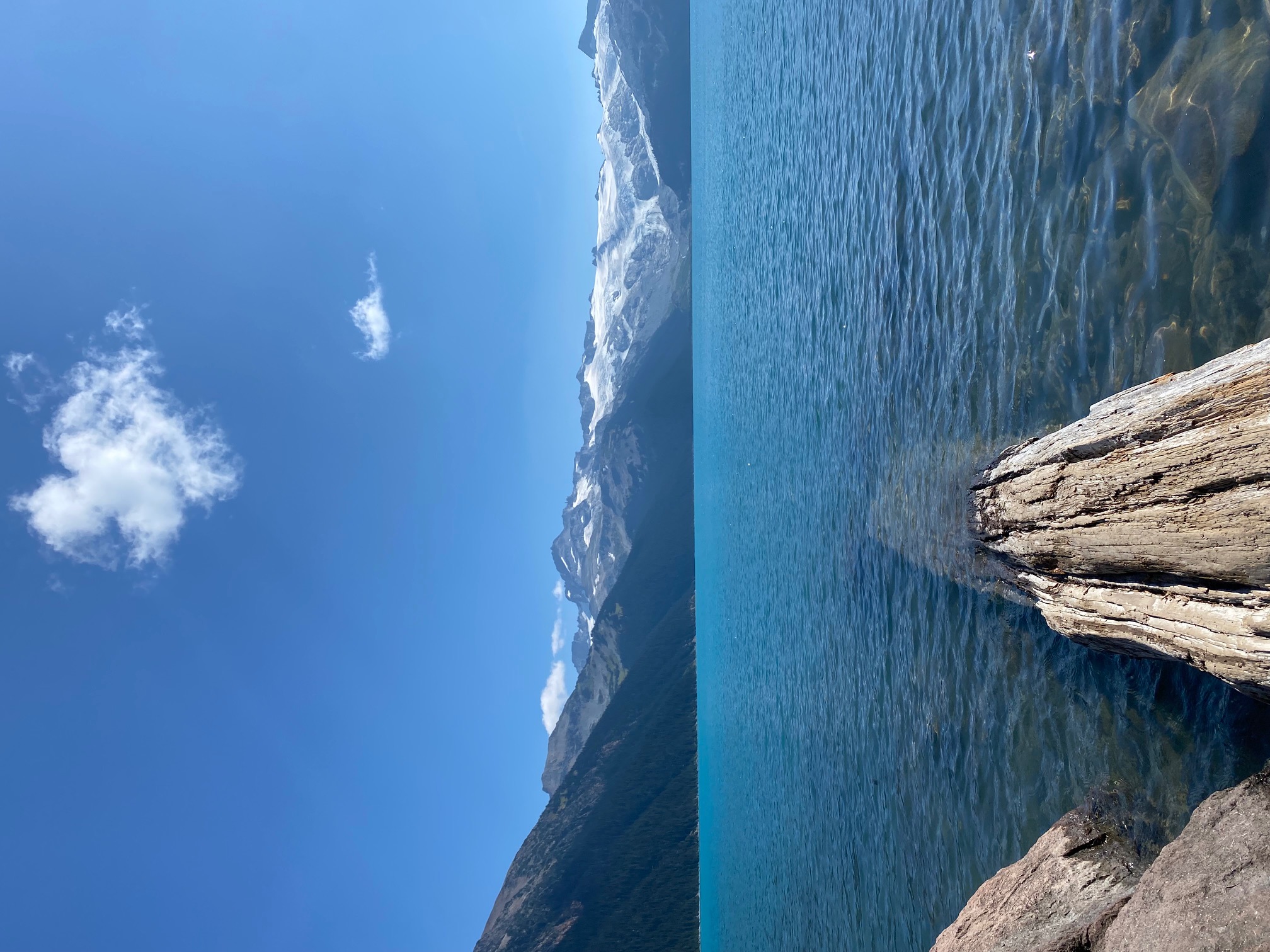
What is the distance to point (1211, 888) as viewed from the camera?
4.10m

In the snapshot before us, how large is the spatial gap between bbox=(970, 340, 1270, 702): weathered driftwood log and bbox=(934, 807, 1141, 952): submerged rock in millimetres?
1762

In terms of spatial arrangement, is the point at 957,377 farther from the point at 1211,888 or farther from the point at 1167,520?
the point at 1211,888

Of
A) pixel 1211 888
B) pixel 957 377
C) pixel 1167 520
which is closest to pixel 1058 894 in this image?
pixel 1211 888

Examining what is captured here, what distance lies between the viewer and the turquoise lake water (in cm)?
598

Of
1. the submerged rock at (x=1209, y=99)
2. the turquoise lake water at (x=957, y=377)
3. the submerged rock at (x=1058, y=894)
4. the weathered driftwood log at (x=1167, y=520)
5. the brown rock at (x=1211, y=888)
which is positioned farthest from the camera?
the turquoise lake water at (x=957, y=377)

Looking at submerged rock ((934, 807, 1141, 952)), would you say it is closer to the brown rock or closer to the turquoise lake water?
the turquoise lake water

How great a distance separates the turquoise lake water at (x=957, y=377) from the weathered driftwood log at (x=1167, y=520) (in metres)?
0.92

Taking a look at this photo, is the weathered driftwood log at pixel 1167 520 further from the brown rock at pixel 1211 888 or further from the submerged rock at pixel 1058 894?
the submerged rock at pixel 1058 894

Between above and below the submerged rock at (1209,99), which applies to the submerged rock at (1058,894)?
below

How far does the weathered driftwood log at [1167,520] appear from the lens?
3975mm

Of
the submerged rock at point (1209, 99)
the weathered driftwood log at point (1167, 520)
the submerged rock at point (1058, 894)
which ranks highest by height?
the submerged rock at point (1209, 99)

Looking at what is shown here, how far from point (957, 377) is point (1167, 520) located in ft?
16.6

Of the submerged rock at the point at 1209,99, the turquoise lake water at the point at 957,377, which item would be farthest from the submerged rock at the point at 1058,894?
the submerged rock at the point at 1209,99

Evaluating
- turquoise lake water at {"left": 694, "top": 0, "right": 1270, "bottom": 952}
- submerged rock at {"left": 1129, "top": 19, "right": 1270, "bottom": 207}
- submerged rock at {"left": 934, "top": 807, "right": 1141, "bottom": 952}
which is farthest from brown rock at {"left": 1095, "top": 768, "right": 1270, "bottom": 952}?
submerged rock at {"left": 1129, "top": 19, "right": 1270, "bottom": 207}
